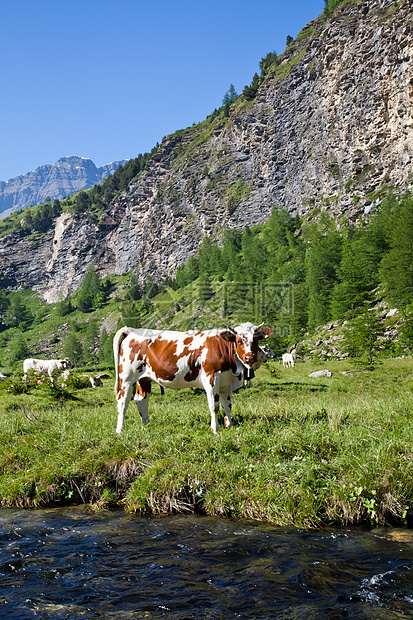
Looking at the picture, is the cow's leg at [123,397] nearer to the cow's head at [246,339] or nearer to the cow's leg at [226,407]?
the cow's leg at [226,407]

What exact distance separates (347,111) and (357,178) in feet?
89.5

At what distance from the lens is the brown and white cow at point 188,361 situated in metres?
11.5

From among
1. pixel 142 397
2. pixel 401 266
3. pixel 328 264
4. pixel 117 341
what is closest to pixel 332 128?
pixel 328 264

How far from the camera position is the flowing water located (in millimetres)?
4535

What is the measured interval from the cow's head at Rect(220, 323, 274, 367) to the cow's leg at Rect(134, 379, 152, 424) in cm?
295

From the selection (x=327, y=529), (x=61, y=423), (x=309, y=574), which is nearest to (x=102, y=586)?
(x=309, y=574)

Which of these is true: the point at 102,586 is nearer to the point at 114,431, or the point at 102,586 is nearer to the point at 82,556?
the point at 82,556

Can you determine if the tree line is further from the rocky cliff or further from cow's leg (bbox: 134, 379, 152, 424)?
cow's leg (bbox: 134, 379, 152, 424)

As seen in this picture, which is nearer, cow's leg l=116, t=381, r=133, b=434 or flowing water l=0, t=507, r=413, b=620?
flowing water l=0, t=507, r=413, b=620

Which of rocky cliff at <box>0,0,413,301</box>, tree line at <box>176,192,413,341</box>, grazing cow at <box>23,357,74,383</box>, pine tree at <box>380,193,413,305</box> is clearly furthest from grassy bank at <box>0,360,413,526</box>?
rocky cliff at <box>0,0,413,301</box>

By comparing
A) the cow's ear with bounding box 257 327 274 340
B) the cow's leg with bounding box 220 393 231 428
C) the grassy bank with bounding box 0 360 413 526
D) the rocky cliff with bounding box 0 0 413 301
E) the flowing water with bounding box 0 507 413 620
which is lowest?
the flowing water with bounding box 0 507 413 620

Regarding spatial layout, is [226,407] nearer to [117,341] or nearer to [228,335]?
[228,335]

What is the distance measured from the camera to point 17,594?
16.2 feet

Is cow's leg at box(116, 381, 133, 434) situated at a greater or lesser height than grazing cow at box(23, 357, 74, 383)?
greater
